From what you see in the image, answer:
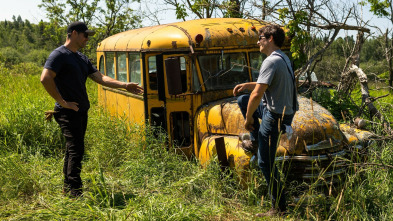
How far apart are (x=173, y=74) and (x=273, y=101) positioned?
1.30 meters

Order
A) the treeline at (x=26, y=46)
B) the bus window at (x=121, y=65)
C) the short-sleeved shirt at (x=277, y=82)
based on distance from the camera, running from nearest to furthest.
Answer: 1. the short-sleeved shirt at (x=277, y=82)
2. the bus window at (x=121, y=65)
3. the treeline at (x=26, y=46)

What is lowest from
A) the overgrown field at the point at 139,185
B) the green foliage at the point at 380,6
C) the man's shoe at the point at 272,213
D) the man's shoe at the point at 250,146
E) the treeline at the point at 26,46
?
the man's shoe at the point at 272,213

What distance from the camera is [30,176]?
15.4ft

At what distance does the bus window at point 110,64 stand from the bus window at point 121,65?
12.3 inches

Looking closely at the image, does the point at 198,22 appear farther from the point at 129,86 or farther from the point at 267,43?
the point at 267,43

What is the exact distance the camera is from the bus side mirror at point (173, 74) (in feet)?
14.1

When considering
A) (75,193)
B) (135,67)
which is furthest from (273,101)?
(135,67)

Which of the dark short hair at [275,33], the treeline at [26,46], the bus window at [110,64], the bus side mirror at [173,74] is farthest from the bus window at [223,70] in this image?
the treeline at [26,46]

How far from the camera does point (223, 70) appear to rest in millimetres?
5105

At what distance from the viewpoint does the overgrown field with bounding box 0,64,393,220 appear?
11.6 ft

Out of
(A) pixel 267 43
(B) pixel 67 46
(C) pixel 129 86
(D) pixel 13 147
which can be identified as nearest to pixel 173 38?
(C) pixel 129 86

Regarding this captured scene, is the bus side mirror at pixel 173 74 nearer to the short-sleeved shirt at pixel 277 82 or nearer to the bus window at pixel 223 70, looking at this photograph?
the bus window at pixel 223 70

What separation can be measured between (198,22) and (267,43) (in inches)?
81.5

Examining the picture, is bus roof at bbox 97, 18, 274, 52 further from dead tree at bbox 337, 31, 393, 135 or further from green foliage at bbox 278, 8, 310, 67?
dead tree at bbox 337, 31, 393, 135
